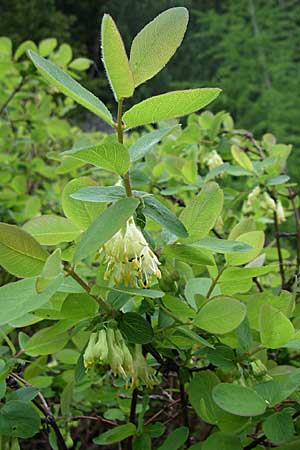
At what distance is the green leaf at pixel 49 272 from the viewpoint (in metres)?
0.39

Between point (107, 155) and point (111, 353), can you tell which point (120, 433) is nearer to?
point (111, 353)

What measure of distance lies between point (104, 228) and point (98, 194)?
0.06m

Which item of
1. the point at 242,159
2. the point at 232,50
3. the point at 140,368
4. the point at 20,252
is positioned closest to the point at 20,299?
the point at 20,252

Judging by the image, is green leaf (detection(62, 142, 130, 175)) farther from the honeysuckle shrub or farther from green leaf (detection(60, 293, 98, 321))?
green leaf (detection(60, 293, 98, 321))

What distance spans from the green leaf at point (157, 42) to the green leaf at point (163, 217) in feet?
0.31

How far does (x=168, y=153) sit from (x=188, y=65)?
6746mm

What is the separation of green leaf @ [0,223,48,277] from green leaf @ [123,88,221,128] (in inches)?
4.6

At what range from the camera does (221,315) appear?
0.47 meters

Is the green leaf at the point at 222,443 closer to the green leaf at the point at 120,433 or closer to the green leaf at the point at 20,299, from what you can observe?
the green leaf at the point at 120,433

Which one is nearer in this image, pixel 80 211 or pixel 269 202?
pixel 80 211

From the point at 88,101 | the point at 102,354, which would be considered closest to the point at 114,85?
the point at 88,101

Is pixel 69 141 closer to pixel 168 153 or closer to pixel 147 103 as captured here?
pixel 168 153

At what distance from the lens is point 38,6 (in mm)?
8250

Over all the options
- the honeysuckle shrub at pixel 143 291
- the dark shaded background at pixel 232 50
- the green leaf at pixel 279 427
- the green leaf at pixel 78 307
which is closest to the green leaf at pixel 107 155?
the honeysuckle shrub at pixel 143 291
